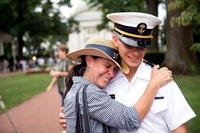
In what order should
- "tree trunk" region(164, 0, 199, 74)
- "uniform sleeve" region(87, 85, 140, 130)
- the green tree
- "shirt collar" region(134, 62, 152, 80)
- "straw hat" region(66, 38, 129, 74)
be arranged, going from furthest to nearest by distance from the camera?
the green tree, "tree trunk" region(164, 0, 199, 74), "shirt collar" region(134, 62, 152, 80), "straw hat" region(66, 38, 129, 74), "uniform sleeve" region(87, 85, 140, 130)

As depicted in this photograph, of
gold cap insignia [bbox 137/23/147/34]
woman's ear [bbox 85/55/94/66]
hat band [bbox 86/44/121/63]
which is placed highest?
gold cap insignia [bbox 137/23/147/34]

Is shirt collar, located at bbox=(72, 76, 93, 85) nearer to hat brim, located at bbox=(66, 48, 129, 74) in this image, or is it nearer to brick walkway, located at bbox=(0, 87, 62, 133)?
hat brim, located at bbox=(66, 48, 129, 74)

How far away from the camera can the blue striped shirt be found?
285 cm

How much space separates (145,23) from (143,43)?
0.13 meters

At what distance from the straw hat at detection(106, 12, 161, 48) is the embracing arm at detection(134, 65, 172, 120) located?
0.21 metres

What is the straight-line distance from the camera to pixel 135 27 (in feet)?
9.83

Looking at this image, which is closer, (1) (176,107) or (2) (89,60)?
(1) (176,107)

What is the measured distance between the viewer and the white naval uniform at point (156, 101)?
2.94 metres

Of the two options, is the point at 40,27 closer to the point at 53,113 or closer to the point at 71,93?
the point at 53,113

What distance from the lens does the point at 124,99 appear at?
3020mm

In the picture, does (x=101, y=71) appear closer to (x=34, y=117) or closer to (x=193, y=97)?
(x=34, y=117)

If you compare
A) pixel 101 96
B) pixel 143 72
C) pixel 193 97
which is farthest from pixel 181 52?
pixel 101 96

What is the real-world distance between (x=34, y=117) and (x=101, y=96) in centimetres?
1023

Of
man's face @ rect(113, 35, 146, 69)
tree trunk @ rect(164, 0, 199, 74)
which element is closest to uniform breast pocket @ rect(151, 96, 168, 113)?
man's face @ rect(113, 35, 146, 69)
